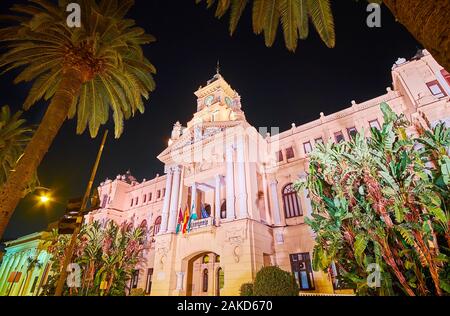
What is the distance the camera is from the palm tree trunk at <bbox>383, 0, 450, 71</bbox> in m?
2.58

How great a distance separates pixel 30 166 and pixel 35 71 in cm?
630

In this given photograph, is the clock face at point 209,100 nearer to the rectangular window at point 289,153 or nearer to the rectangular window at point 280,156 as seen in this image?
the rectangular window at point 280,156

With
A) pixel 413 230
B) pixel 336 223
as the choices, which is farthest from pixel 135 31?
pixel 413 230

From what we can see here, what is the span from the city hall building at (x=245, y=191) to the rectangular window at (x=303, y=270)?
0.24 feet

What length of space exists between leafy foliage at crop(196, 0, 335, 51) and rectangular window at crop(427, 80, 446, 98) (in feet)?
51.9

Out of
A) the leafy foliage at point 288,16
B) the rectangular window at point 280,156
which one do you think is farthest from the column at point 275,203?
the leafy foliage at point 288,16

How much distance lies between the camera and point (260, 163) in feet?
83.5

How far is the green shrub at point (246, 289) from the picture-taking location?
16.0 m

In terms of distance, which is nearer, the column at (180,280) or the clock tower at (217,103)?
the column at (180,280)

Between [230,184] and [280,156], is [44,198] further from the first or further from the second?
[280,156]

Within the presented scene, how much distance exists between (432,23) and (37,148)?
9.93 metres

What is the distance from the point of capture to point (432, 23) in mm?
2721

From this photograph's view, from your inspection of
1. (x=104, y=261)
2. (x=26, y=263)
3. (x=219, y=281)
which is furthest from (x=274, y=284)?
(x=26, y=263)

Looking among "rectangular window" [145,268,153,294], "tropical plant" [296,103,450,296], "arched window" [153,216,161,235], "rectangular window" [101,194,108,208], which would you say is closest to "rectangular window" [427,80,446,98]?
"tropical plant" [296,103,450,296]
